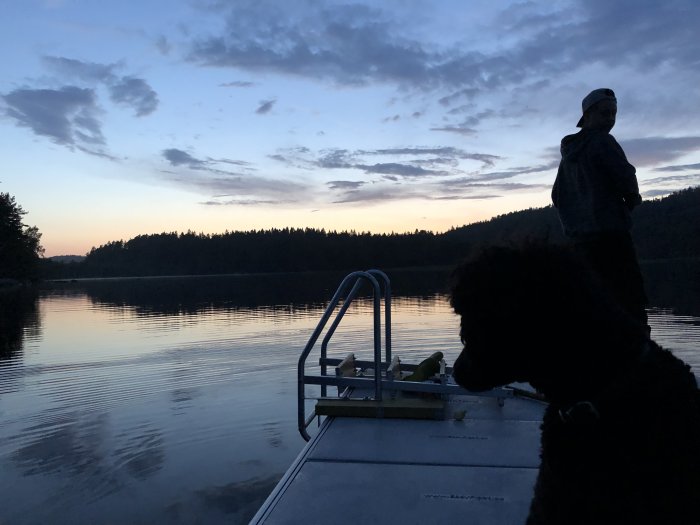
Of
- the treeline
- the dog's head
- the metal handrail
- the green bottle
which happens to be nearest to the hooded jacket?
the metal handrail

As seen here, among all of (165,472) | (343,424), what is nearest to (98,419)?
(165,472)

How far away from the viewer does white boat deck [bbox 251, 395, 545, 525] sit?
→ 9.99 ft

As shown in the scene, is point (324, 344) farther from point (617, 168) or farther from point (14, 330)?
point (14, 330)

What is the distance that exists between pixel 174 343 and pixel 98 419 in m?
8.46

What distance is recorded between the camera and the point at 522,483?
3.40 meters

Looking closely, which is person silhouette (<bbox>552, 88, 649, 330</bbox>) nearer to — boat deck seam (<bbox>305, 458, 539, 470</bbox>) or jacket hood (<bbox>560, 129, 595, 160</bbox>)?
jacket hood (<bbox>560, 129, 595, 160</bbox>)

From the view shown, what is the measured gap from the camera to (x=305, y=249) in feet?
445

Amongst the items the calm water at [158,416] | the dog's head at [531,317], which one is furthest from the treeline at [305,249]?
the dog's head at [531,317]

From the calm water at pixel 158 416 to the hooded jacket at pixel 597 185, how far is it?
1.36 m

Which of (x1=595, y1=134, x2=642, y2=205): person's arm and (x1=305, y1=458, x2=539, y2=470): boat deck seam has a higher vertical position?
(x1=595, y1=134, x2=642, y2=205): person's arm

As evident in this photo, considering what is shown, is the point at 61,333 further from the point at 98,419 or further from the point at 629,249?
the point at 629,249

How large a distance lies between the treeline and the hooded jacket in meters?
82.2

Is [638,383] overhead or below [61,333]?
overhead

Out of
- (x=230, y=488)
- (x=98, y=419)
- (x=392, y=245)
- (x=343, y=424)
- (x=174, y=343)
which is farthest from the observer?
(x=392, y=245)
